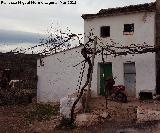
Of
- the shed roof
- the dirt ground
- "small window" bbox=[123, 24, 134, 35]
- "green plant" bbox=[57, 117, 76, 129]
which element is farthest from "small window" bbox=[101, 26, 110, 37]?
"green plant" bbox=[57, 117, 76, 129]

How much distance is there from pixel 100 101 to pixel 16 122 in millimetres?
5251

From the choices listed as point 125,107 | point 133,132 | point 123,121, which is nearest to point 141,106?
point 125,107

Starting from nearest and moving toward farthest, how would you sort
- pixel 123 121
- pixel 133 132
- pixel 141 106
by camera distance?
pixel 133 132, pixel 123 121, pixel 141 106

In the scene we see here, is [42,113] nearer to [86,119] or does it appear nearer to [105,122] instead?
[86,119]

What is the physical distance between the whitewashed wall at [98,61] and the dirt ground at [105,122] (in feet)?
7.01

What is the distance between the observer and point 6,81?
91.9 feet

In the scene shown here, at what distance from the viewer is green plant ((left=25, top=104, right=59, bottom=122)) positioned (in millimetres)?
20859

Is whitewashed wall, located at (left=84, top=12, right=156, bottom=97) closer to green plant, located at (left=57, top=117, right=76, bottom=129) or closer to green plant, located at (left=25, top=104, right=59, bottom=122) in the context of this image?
green plant, located at (left=25, top=104, right=59, bottom=122)

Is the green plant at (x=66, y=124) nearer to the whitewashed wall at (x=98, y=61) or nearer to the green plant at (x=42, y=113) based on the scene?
the green plant at (x=42, y=113)

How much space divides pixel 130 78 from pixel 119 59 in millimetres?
1454

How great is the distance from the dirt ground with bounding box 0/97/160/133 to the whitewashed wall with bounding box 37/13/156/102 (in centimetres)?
214

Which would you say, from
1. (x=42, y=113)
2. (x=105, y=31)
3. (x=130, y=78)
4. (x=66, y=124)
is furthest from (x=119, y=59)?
(x=66, y=124)

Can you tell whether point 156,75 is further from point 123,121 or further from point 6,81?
point 6,81

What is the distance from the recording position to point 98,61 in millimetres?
25234
